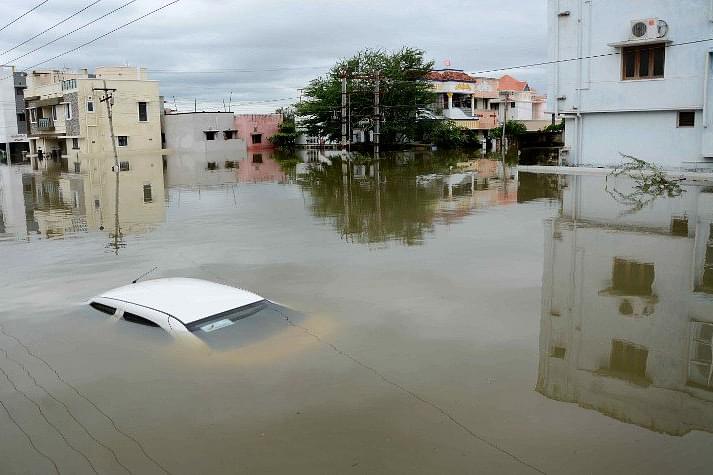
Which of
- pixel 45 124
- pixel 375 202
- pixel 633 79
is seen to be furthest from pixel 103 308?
pixel 45 124

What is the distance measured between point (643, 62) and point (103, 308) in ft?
95.2

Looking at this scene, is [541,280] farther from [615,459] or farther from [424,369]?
[615,459]

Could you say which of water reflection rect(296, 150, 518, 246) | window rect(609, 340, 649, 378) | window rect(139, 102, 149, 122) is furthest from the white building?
window rect(139, 102, 149, 122)

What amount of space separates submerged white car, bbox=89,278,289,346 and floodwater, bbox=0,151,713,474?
23cm

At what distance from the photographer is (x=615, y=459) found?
570cm

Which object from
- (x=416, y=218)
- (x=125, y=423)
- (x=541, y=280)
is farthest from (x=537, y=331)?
(x=416, y=218)

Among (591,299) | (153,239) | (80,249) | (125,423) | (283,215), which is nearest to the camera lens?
(125,423)

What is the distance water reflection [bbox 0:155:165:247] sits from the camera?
18672mm

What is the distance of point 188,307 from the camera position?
28.7ft

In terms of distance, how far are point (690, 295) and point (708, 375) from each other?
11.3 feet

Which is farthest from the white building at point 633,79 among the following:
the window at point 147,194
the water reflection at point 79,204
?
the water reflection at point 79,204

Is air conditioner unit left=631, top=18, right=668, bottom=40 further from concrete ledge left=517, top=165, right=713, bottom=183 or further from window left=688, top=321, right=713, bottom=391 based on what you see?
window left=688, top=321, right=713, bottom=391

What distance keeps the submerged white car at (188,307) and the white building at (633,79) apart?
25999mm

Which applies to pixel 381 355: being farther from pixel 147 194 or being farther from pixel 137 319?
pixel 147 194
